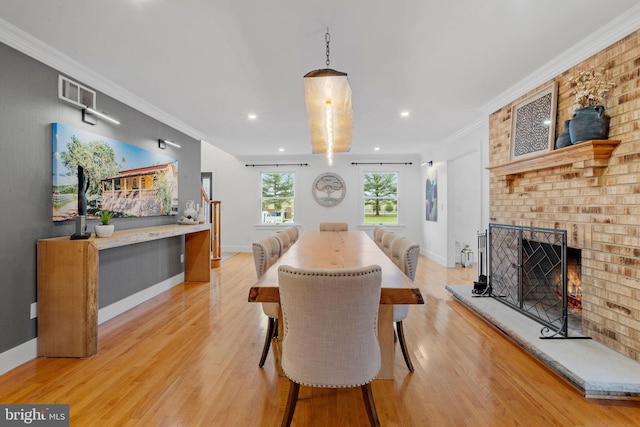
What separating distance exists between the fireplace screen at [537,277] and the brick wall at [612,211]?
0.15 m

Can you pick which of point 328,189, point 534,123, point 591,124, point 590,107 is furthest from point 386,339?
point 328,189

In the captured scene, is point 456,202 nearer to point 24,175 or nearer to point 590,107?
point 590,107

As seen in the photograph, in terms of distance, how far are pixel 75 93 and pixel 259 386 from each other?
2963mm

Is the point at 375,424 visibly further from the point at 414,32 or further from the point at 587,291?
the point at 414,32

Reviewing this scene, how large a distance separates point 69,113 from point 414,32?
9.82 ft

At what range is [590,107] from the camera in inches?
Answer: 93.1

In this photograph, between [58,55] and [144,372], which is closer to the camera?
[144,372]

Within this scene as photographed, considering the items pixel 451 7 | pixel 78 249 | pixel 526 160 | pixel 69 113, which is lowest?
pixel 78 249

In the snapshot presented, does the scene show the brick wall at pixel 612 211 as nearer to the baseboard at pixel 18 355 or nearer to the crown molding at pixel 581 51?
the crown molding at pixel 581 51

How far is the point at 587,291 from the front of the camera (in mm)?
2502

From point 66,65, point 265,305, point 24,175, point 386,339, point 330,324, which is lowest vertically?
point 386,339

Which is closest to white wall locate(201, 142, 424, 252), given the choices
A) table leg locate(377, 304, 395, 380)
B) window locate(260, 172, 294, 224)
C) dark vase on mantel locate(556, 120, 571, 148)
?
window locate(260, 172, 294, 224)

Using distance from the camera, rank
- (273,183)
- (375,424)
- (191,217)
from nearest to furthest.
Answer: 1. (375,424)
2. (191,217)
3. (273,183)

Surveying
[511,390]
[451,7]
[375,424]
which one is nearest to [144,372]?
[375,424]
